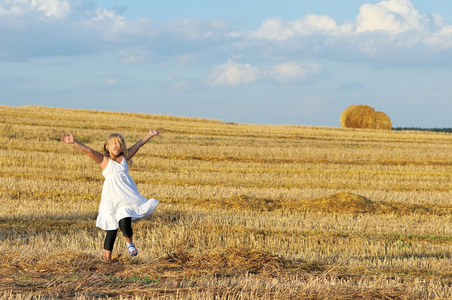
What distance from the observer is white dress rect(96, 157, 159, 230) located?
7.46 metres

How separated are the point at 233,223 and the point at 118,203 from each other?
15.2 feet

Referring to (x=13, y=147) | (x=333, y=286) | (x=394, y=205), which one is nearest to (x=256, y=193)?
(x=394, y=205)

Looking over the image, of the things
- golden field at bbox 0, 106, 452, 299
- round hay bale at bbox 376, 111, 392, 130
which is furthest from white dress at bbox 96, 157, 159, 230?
round hay bale at bbox 376, 111, 392, 130

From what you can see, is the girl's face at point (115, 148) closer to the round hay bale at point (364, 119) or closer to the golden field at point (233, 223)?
the golden field at point (233, 223)

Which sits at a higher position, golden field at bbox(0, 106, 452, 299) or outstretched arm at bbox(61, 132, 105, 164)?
outstretched arm at bbox(61, 132, 105, 164)

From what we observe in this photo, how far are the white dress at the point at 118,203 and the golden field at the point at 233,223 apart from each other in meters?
0.54

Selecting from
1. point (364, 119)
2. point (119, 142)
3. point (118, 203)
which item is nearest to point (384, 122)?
point (364, 119)

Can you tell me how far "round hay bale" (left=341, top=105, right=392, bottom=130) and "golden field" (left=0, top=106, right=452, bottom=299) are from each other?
20.5m

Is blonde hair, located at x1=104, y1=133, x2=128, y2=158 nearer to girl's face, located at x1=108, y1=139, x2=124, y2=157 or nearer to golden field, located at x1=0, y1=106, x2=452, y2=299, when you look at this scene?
girl's face, located at x1=108, y1=139, x2=124, y2=157

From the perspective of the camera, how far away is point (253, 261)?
7137 millimetres

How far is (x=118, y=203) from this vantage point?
296 inches

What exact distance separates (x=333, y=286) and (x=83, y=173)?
15383 mm

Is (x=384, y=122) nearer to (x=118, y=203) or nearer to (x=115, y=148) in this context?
(x=115, y=148)

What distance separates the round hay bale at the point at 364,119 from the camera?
4969 cm
